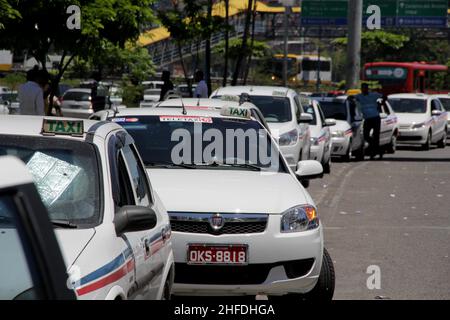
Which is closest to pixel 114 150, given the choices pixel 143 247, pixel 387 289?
pixel 143 247

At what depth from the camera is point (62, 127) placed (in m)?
6.26

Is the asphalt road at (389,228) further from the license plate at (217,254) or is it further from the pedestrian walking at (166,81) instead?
the pedestrian walking at (166,81)

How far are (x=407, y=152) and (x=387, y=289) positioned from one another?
76.8ft

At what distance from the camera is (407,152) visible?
32812 mm

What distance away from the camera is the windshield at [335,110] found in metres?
27.0

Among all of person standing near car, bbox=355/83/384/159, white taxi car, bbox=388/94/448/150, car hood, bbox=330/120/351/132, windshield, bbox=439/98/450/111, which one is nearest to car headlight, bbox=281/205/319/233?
car hood, bbox=330/120/351/132

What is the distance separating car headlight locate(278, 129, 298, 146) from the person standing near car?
28.0ft

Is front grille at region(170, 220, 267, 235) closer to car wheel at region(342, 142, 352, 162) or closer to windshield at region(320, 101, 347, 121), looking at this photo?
car wheel at region(342, 142, 352, 162)

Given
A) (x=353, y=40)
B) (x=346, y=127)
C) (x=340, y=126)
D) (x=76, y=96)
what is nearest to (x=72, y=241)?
(x=340, y=126)

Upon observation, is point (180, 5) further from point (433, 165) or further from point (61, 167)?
point (61, 167)

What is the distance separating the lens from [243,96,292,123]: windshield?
19.4m

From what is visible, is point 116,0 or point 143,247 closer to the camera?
point 143,247

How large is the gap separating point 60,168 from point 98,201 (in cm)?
35
